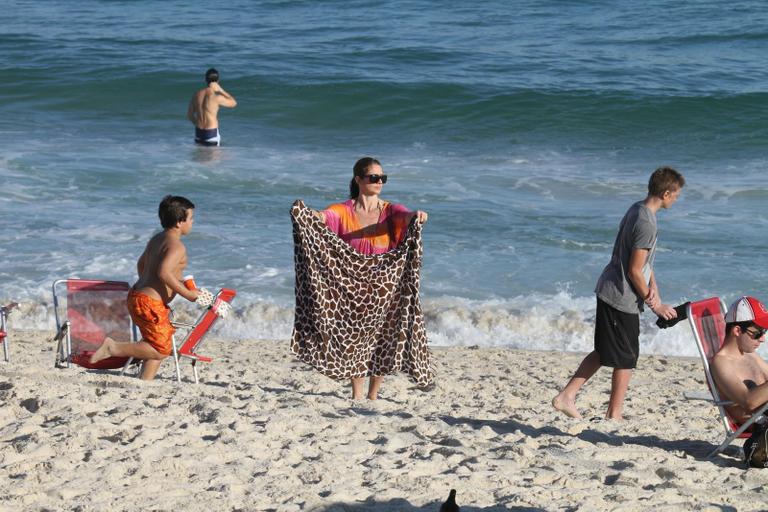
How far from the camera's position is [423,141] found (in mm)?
18688

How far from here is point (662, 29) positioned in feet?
84.9

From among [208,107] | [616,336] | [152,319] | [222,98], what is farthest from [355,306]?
[208,107]

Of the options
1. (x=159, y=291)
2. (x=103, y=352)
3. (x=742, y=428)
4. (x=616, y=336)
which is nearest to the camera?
(x=742, y=428)

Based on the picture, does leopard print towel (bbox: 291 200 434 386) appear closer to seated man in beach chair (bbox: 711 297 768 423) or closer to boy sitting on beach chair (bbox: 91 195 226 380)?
boy sitting on beach chair (bbox: 91 195 226 380)

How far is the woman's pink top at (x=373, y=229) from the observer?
237 inches

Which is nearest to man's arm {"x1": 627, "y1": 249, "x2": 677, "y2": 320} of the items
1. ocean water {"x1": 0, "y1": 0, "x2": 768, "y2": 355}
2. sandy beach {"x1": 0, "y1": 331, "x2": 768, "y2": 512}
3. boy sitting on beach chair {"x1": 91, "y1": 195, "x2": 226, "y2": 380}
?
sandy beach {"x1": 0, "y1": 331, "x2": 768, "y2": 512}

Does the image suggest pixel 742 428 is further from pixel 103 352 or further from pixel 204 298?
pixel 103 352

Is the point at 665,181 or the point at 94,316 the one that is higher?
the point at 665,181

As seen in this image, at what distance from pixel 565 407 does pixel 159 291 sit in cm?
235

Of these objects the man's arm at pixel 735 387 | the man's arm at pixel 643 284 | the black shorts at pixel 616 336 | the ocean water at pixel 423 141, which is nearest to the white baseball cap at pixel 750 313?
the man's arm at pixel 735 387

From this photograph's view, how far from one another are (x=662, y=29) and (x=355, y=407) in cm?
2185

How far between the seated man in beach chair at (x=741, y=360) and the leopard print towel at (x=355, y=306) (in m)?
1.62

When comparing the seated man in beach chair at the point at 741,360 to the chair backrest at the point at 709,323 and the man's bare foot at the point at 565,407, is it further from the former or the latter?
the man's bare foot at the point at 565,407

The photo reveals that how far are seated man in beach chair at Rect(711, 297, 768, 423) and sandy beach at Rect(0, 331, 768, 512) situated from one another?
300 millimetres
